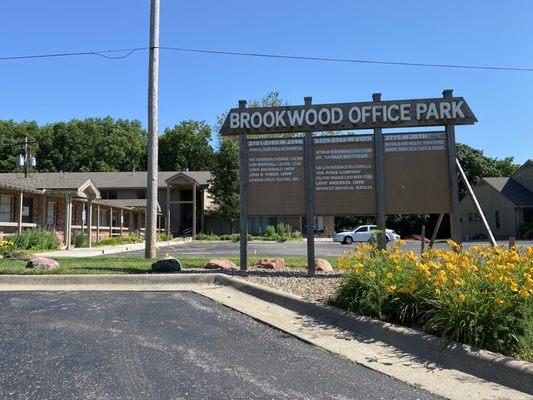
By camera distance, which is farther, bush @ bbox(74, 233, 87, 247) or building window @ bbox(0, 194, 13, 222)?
bush @ bbox(74, 233, 87, 247)

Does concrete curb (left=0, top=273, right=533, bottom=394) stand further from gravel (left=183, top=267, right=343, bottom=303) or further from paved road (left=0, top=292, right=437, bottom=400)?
paved road (left=0, top=292, right=437, bottom=400)

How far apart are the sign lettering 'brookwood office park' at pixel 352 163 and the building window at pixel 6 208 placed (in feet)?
55.5

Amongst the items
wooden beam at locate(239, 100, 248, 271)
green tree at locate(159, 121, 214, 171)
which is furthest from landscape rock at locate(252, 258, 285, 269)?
green tree at locate(159, 121, 214, 171)

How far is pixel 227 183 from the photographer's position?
47.4 meters

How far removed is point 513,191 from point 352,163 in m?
37.1

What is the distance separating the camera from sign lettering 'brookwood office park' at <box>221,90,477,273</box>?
35.3ft

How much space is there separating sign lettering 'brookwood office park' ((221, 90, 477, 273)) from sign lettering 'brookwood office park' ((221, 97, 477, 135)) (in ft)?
0.07

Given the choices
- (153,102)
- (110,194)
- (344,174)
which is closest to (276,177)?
(344,174)

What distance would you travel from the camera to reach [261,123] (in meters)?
11.0

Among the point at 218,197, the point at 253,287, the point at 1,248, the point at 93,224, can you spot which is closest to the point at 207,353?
the point at 253,287

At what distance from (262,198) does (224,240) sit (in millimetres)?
32160

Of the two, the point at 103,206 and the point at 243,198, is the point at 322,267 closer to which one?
the point at 243,198

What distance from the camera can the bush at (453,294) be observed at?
498cm

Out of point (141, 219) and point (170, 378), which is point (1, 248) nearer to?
point (170, 378)
